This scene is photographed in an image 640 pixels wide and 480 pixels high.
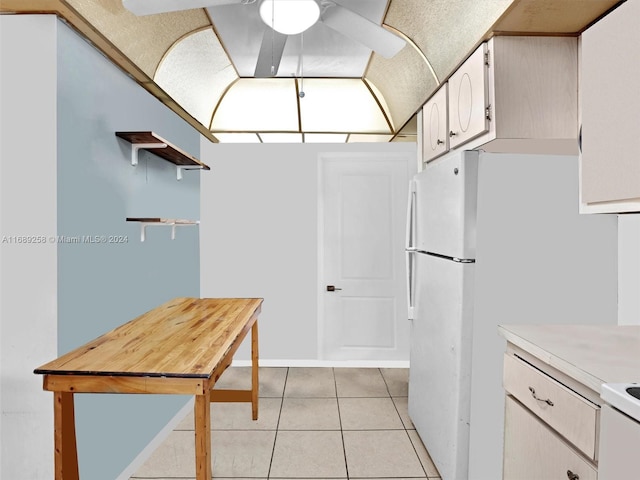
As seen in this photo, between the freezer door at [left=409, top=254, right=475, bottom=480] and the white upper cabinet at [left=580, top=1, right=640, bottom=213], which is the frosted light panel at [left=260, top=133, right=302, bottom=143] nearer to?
the freezer door at [left=409, top=254, right=475, bottom=480]

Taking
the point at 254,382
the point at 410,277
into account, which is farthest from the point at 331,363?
the point at 410,277

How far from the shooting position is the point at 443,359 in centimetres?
230

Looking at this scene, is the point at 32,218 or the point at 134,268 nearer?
the point at 32,218

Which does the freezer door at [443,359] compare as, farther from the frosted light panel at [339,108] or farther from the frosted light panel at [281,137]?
the frosted light panel at [281,137]

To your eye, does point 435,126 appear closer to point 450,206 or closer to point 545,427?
point 450,206

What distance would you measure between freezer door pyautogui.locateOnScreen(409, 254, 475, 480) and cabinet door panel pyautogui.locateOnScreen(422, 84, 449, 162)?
2.31 feet

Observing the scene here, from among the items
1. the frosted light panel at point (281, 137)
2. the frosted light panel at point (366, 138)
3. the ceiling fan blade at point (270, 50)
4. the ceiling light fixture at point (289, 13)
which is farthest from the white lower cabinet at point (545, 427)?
the frosted light panel at point (281, 137)

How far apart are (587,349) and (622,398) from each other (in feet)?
1.52

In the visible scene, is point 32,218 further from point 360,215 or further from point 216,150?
point 360,215

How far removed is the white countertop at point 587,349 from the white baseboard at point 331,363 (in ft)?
8.75

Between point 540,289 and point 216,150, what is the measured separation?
132 inches

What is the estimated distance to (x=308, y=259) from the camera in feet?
14.4

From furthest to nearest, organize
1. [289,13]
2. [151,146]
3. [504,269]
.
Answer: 1. [151,146]
2. [504,269]
3. [289,13]

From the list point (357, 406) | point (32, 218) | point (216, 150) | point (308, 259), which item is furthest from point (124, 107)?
point (357, 406)
